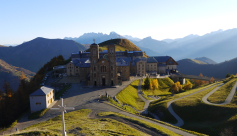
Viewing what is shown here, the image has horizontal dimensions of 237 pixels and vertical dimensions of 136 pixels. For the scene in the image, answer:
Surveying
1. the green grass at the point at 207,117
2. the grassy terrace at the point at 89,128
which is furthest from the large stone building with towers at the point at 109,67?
the green grass at the point at 207,117

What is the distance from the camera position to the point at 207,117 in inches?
1490

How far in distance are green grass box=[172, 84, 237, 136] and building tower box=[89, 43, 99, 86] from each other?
1365 inches

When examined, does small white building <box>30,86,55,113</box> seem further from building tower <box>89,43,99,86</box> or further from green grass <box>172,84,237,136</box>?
green grass <box>172,84,237,136</box>

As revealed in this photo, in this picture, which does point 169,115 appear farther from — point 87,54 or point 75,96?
point 87,54

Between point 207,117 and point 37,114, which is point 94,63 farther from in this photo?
point 207,117

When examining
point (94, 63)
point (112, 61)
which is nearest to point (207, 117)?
point (112, 61)

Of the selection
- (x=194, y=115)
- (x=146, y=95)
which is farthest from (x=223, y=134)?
(x=146, y=95)

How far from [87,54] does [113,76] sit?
5713 cm

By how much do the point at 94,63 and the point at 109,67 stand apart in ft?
22.5

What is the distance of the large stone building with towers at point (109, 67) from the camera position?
6619 cm

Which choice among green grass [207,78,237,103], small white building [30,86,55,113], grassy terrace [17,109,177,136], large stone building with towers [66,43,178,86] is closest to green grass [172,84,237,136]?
green grass [207,78,237,103]

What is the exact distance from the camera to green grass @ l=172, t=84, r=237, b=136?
30.8m

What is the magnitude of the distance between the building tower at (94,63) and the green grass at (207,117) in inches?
Result: 1365

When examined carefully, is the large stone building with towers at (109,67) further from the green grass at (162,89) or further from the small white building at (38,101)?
the small white building at (38,101)
